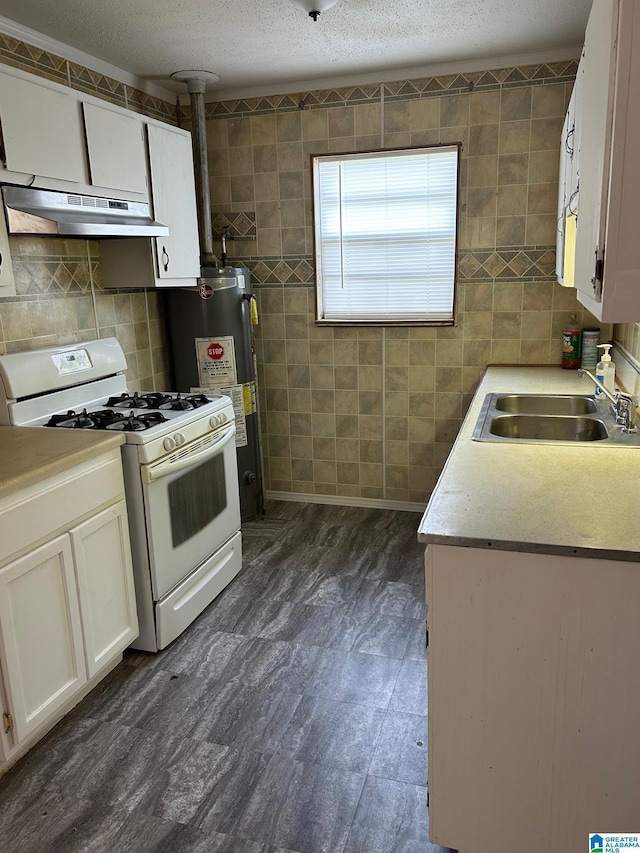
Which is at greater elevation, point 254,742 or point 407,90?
point 407,90

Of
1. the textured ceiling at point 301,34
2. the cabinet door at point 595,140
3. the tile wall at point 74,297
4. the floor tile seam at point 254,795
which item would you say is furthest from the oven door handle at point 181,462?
the textured ceiling at point 301,34

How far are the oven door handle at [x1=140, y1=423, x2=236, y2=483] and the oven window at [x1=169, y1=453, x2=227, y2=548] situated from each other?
4 cm

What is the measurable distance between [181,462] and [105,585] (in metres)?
0.56

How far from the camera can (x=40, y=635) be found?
6.52ft

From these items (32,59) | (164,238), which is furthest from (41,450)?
(32,59)

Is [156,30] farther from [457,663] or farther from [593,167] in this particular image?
[457,663]

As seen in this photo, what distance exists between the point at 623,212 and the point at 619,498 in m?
0.69

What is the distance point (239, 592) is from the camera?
120 inches

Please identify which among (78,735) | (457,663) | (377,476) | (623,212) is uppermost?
(623,212)

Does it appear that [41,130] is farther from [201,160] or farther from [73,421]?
[201,160]

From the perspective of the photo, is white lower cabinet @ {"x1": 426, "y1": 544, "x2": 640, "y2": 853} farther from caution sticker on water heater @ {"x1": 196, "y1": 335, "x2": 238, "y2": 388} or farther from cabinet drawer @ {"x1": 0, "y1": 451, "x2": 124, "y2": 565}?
caution sticker on water heater @ {"x1": 196, "y1": 335, "x2": 238, "y2": 388}

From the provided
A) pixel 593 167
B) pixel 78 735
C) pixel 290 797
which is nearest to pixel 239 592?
pixel 78 735

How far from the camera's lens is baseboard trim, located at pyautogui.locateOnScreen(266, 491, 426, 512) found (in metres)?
3.98

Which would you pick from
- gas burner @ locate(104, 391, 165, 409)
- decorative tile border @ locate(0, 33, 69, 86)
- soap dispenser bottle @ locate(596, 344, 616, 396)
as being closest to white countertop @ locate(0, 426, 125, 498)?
gas burner @ locate(104, 391, 165, 409)
